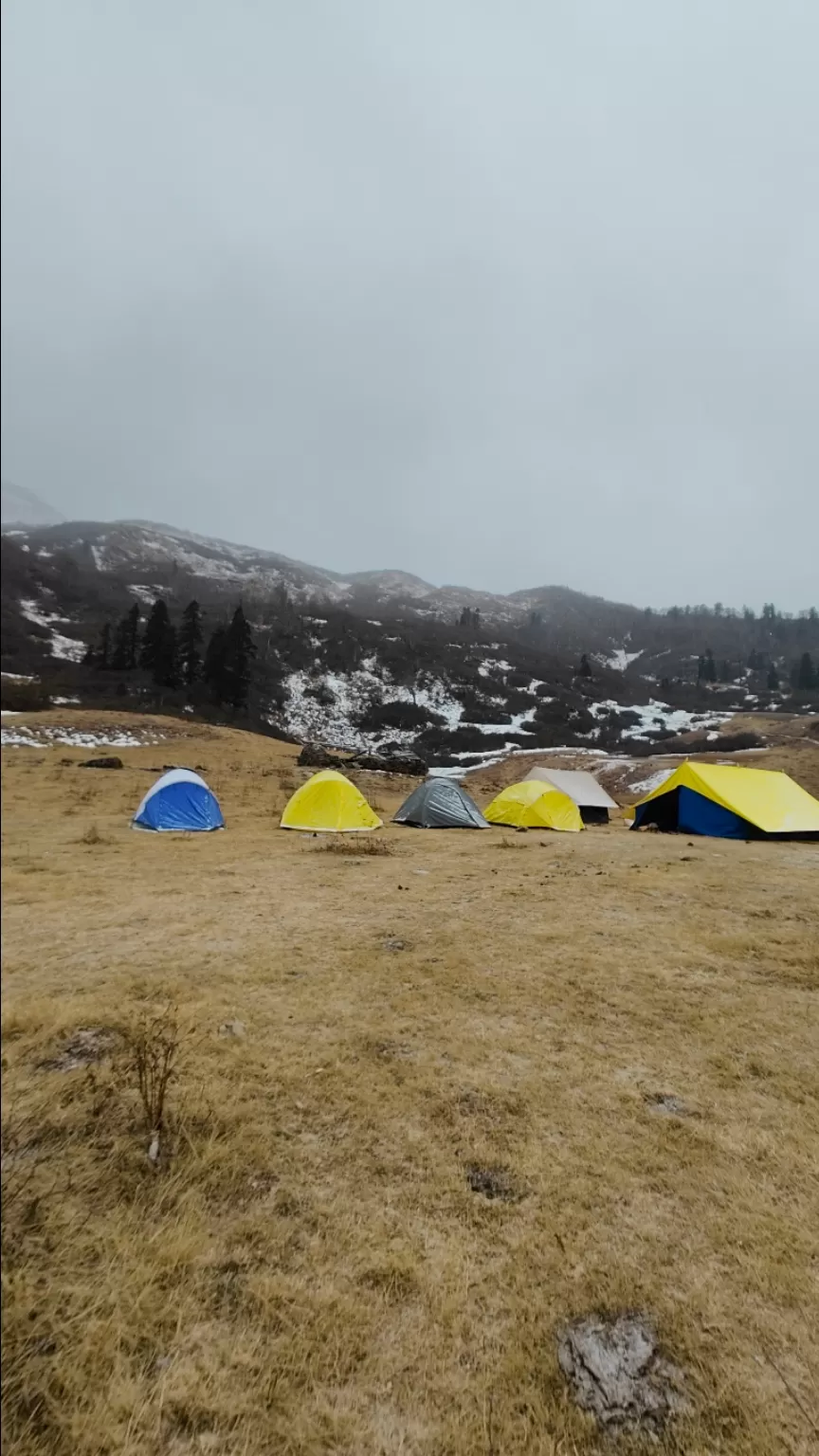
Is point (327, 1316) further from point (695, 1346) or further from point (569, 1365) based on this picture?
point (695, 1346)

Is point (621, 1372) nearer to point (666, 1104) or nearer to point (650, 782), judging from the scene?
point (666, 1104)

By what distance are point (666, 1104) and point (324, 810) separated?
15.6m

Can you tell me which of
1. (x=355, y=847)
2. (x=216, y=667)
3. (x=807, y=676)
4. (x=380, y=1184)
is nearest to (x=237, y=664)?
(x=216, y=667)

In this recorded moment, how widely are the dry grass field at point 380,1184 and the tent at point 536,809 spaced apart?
15.7 metres

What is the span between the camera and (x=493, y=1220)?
12.3ft

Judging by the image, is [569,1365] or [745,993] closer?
[569,1365]

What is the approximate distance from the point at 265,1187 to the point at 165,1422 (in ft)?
4.59

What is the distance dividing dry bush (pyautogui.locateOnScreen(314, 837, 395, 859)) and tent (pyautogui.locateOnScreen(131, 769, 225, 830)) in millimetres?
3927

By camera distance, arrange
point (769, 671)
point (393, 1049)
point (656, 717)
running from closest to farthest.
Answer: point (393, 1049) → point (656, 717) → point (769, 671)

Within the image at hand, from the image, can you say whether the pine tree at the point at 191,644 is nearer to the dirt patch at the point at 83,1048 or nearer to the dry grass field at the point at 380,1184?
the dry grass field at the point at 380,1184

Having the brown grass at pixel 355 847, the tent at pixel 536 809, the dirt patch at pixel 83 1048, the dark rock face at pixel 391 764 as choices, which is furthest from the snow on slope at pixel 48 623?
the dark rock face at pixel 391 764

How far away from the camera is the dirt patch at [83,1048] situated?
15.3ft

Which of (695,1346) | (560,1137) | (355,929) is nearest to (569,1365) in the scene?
(695,1346)

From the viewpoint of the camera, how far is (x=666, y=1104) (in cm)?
515
